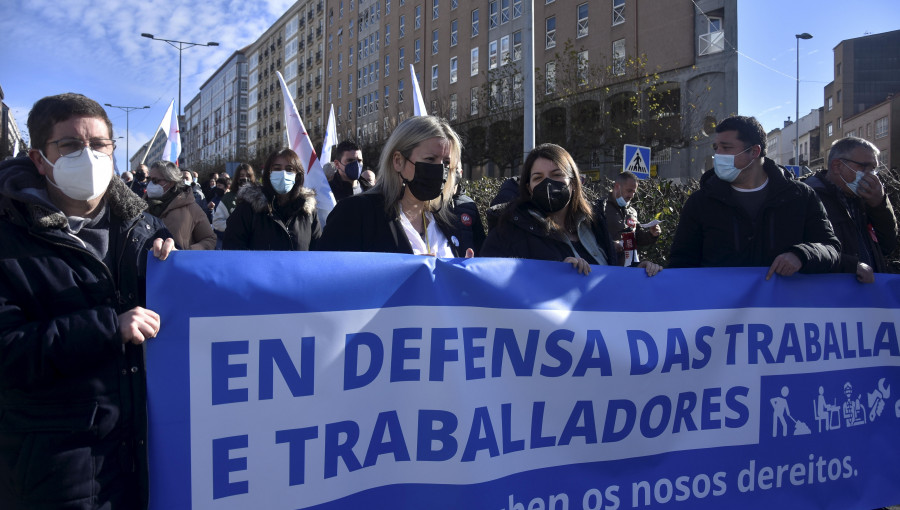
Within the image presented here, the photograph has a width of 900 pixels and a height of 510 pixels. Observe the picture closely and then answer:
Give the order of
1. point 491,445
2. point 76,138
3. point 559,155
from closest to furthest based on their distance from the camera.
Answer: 1. point 76,138
2. point 491,445
3. point 559,155

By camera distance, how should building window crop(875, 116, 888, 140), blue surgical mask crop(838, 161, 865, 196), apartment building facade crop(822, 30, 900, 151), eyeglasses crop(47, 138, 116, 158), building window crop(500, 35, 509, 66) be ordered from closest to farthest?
1. eyeglasses crop(47, 138, 116, 158)
2. blue surgical mask crop(838, 161, 865, 196)
3. building window crop(500, 35, 509, 66)
4. building window crop(875, 116, 888, 140)
5. apartment building facade crop(822, 30, 900, 151)

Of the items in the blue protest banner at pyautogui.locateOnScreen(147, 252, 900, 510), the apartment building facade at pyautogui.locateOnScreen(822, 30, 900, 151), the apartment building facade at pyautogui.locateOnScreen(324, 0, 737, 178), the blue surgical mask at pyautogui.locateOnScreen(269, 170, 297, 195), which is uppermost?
the apartment building facade at pyautogui.locateOnScreen(822, 30, 900, 151)

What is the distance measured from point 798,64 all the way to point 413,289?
50780mm

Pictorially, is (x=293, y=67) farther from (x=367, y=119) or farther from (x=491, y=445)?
(x=491, y=445)

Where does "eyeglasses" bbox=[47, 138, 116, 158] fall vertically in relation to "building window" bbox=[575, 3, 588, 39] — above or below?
below

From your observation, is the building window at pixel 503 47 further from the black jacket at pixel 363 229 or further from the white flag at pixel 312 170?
the black jacket at pixel 363 229

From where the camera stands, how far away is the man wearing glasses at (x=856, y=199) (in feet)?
13.0

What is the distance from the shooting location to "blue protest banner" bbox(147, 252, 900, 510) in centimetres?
229

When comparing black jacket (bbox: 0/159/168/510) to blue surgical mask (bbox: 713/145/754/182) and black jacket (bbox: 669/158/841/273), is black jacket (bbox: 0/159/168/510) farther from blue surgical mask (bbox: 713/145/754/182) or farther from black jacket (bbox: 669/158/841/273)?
blue surgical mask (bbox: 713/145/754/182)

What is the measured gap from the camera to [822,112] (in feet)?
288

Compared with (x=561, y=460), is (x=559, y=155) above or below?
above

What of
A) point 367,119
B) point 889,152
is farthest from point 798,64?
point 367,119

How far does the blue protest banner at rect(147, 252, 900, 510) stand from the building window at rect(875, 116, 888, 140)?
7764 cm

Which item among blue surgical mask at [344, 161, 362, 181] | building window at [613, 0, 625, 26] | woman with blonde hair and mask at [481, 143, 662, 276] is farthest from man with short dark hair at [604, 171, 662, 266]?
building window at [613, 0, 625, 26]
